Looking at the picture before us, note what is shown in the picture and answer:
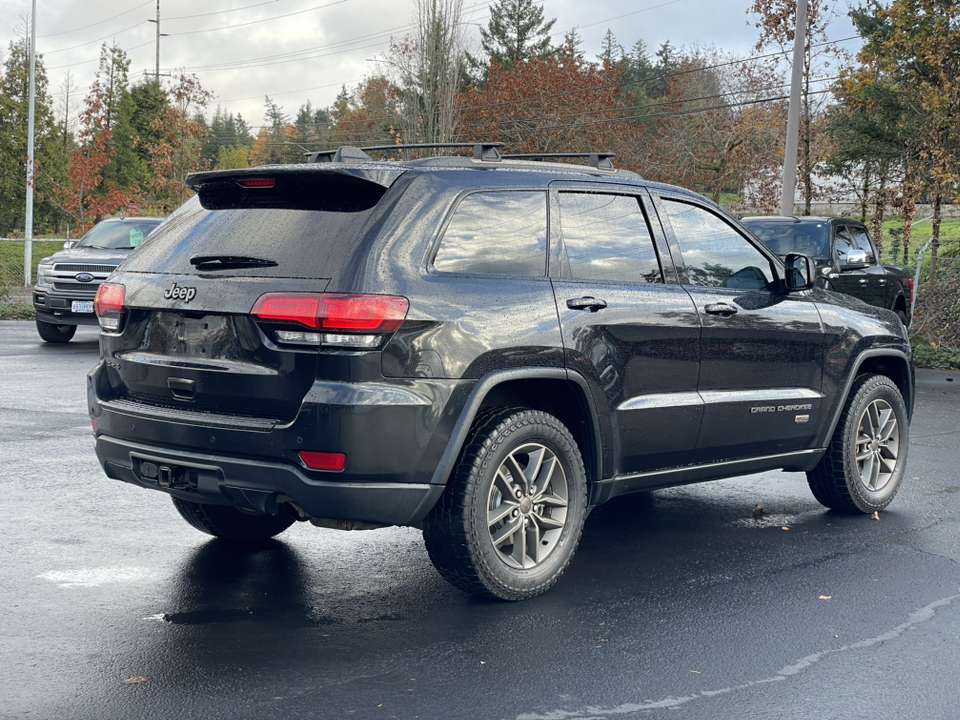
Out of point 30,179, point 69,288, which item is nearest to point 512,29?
point 30,179

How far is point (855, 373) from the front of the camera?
6.71 meters

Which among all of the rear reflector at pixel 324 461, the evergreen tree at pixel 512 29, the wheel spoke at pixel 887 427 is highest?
the evergreen tree at pixel 512 29

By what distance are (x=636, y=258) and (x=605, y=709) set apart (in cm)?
239

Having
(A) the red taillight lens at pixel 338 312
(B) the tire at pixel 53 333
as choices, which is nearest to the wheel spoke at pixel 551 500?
(A) the red taillight lens at pixel 338 312

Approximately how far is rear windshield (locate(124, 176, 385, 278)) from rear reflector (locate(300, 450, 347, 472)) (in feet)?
2.26

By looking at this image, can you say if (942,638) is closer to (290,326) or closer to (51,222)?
(290,326)

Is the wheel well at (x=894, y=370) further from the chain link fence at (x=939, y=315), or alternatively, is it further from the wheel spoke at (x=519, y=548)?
the chain link fence at (x=939, y=315)

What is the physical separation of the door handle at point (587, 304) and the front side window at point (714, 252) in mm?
789

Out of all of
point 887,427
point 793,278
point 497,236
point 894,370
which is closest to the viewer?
point 497,236

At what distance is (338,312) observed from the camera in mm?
4395

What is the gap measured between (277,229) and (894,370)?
168 inches

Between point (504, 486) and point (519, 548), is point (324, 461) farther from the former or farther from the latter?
point (519, 548)

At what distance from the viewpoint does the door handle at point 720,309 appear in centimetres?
580

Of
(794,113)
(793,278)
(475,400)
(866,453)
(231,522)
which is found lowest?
(231,522)
